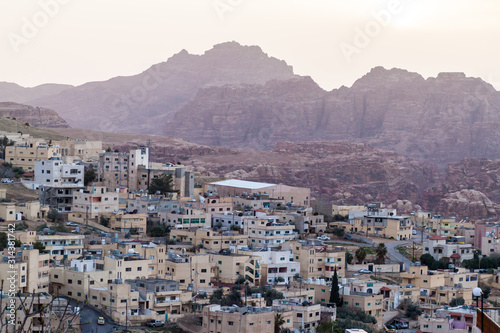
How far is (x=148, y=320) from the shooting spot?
37781 mm

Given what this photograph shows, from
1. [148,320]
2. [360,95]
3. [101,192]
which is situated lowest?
[148,320]

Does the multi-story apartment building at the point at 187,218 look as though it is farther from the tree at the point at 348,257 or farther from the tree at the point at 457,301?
the tree at the point at 457,301

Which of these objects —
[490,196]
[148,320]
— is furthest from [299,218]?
[490,196]

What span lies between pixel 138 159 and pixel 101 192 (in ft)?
39.8

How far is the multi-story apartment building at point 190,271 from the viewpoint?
4428 cm

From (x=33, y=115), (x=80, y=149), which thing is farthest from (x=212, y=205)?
(x=33, y=115)

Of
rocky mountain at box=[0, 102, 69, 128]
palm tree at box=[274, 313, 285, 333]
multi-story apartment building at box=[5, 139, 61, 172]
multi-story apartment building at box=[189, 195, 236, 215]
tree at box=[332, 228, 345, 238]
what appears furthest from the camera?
rocky mountain at box=[0, 102, 69, 128]

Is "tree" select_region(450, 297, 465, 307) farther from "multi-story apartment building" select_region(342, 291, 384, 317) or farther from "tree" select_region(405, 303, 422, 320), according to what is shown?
"multi-story apartment building" select_region(342, 291, 384, 317)

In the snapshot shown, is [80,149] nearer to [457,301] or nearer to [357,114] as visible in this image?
[457,301]

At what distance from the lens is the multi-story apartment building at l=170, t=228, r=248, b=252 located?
51.8 meters

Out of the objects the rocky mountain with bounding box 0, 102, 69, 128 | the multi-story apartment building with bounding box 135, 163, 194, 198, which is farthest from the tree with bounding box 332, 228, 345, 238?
the rocky mountain with bounding box 0, 102, 69, 128

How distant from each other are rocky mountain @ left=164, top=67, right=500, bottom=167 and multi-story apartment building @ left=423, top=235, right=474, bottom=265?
114 meters

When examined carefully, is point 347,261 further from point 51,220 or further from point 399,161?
point 399,161

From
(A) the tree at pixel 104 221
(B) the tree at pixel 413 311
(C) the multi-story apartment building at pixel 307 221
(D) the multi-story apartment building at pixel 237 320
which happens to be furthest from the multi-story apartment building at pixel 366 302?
(C) the multi-story apartment building at pixel 307 221
